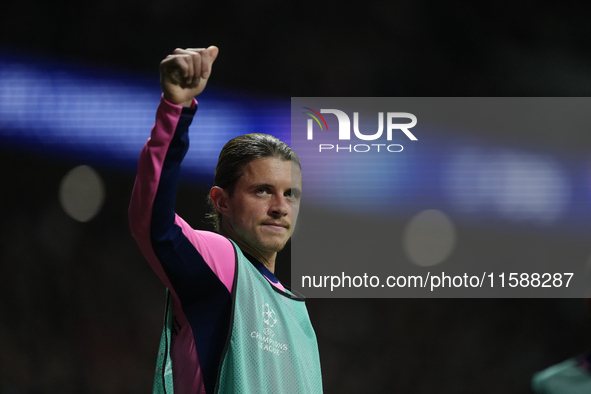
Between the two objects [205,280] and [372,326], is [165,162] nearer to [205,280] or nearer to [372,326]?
[205,280]

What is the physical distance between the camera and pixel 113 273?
251 cm

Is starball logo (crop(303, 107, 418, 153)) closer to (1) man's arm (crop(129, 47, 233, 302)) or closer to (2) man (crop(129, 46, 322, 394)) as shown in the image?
(2) man (crop(129, 46, 322, 394))

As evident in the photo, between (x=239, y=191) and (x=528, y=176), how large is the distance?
161cm

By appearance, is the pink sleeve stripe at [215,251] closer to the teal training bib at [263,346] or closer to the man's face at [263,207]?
the teal training bib at [263,346]

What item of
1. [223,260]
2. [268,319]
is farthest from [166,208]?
[268,319]

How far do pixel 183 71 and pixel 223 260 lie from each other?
1.08ft

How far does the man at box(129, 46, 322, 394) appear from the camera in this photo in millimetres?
773

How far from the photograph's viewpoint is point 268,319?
3.14 ft

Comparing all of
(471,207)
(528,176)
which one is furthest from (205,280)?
(528,176)

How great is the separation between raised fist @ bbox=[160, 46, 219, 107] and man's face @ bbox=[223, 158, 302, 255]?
329mm

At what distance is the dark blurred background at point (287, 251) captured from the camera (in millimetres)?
2418

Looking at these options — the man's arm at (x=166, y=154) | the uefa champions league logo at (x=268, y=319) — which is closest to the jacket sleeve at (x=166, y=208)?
the man's arm at (x=166, y=154)

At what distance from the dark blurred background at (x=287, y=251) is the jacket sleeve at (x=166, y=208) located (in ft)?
4.94

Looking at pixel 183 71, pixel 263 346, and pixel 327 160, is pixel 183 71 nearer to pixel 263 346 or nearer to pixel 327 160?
pixel 263 346
